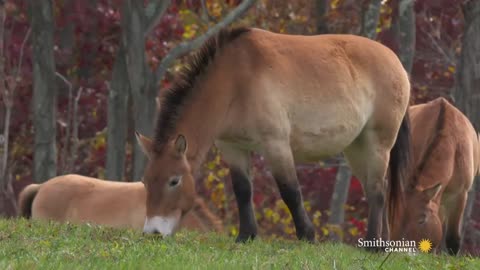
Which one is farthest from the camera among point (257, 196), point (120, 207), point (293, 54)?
point (257, 196)

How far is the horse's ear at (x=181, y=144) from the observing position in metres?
9.89

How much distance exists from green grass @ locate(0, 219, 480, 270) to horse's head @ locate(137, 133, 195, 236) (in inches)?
7.0

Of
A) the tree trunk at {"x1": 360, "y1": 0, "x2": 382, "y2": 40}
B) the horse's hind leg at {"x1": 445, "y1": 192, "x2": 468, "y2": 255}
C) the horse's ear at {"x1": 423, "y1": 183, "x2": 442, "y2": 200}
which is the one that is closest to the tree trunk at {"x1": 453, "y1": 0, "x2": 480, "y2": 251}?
the tree trunk at {"x1": 360, "y1": 0, "x2": 382, "y2": 40}

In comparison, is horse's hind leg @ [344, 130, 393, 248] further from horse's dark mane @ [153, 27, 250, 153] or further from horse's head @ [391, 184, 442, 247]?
horse's dark mane @ [153, 27, 250, 153]

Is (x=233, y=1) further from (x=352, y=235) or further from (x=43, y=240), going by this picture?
(x=43, y=240)

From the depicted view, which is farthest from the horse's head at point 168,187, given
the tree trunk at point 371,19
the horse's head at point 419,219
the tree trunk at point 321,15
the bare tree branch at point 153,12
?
the tree trunk at point 321,15

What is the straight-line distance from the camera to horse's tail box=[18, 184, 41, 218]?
1446cm

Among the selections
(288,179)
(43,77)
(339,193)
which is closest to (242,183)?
(288,179)

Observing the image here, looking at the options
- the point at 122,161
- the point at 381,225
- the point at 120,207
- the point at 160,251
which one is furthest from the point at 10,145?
the point at 160,251

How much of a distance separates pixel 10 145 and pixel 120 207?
5.94 m

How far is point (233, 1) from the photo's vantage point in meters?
18.8

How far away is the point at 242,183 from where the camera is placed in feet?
34.8

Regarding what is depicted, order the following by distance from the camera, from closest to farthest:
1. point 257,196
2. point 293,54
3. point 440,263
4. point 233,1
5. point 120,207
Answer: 1. point 440,263
2. point 293,54
3. point 120,207
4. point 233,1
5. point 257,196

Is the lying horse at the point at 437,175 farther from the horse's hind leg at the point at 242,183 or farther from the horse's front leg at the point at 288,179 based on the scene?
the horse's hind leg at the point at 242,183
